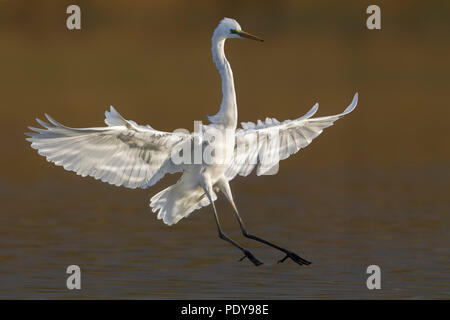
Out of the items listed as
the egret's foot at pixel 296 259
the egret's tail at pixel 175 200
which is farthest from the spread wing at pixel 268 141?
the egret's foot at pixel 296 259

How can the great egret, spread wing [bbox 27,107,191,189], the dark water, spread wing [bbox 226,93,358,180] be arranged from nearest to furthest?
spread wing [bbox 27,107,191,189], the great egret, the dark water, spread wing [bbox 226,93,358,180]

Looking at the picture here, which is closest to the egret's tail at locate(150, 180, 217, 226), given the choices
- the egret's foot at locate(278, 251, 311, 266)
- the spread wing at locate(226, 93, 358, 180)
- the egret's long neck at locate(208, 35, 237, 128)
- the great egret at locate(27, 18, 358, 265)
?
the great egret at locate(27, 18, 358, 265)

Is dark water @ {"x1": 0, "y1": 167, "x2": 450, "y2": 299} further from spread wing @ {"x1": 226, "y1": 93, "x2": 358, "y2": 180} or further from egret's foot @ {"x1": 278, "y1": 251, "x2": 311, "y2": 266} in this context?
spread wing @ {"x1": 226, "y1": 93, "x2": 358, "y2": 180}

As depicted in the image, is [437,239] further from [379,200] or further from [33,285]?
[33,285]

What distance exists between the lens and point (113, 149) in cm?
912

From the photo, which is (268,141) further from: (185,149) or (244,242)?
(244,242)

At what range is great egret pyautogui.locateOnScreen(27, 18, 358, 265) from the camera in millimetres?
8828

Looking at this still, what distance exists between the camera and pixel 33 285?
9.40 m

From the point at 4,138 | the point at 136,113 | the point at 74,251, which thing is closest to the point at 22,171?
the point at 4,138

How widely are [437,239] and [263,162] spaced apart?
2859 millimetres

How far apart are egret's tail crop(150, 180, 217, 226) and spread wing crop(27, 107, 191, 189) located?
23 centimetres

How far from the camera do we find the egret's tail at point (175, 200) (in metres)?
9.94

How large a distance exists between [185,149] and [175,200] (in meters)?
0.62

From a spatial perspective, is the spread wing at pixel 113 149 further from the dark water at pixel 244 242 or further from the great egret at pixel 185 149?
the dark water at pixel 244 242
